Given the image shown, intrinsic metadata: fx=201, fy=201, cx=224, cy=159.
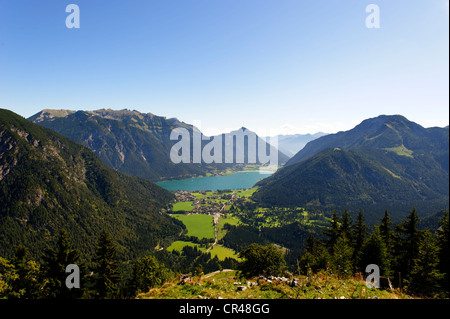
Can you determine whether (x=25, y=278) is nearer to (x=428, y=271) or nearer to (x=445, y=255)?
(x=428, y=271)

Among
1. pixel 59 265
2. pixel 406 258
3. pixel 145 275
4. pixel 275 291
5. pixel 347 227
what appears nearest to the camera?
pixel 275 291

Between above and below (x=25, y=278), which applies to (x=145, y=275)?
below

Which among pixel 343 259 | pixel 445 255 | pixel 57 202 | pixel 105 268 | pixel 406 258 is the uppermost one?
pixel 445 255

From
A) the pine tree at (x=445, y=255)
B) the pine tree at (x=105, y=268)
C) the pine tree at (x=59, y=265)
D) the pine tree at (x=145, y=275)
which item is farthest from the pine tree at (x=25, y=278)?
the pine tree at (x=445, y=255)

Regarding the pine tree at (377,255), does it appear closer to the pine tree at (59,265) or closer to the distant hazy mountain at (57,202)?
the pine tree at (59,265)

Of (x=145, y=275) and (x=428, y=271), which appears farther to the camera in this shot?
(x=145, y=275)

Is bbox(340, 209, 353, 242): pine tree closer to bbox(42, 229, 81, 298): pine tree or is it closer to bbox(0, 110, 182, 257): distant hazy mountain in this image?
bbox(42, 229, 81, 298): pine tree

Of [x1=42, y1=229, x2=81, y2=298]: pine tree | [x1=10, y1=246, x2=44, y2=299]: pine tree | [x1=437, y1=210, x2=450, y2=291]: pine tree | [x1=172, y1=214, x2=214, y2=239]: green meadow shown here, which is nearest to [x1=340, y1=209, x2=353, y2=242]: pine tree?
[x1=437, y1=210, x2=450, y2=291]: pine tree

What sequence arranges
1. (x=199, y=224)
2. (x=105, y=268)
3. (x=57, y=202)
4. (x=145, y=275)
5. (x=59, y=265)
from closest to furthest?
(x=59, y=265), (x=105, y=268), (x=145, y=275), (x=57, y=202), (x=199, y=224)

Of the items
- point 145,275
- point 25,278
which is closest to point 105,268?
point 145,275
